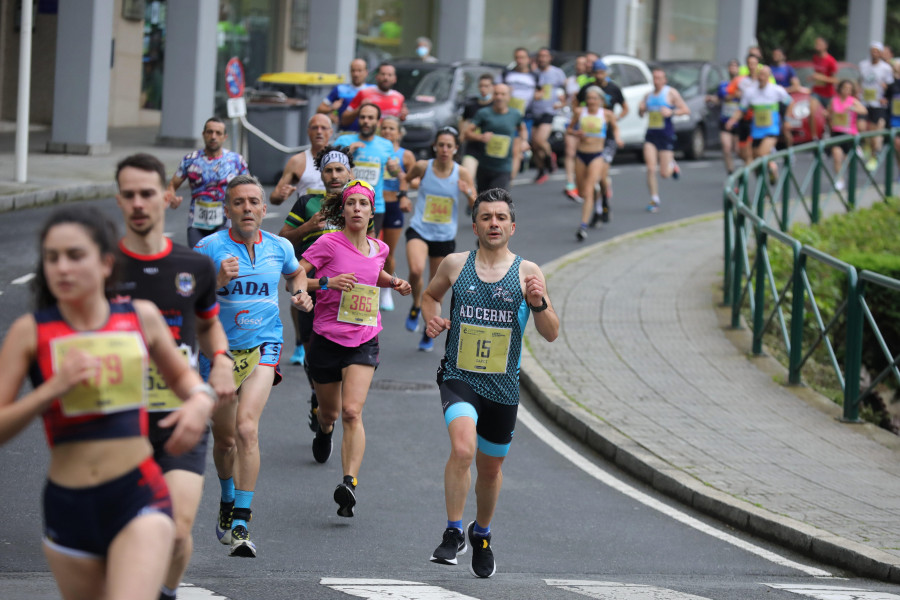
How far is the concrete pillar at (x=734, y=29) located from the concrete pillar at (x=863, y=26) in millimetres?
5352

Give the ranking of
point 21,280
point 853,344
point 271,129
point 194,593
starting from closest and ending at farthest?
point 194,593, point 853,344, point 21,280, point 271,129

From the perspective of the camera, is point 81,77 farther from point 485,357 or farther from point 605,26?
point 605,26

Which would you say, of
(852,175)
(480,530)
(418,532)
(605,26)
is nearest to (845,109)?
(852,175)

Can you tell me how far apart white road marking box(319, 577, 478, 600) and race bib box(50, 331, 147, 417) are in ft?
7.40

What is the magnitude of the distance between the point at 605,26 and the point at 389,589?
101ft

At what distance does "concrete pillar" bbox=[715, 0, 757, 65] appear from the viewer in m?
39.8

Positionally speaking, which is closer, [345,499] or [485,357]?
[485,357]

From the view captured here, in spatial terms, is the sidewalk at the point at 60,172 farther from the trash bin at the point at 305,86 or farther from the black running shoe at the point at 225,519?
the black running shoe at the point at 225,519

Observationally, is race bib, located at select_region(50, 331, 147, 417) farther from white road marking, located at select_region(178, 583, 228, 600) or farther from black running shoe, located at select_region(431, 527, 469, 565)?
black running shoe, located at select_region(431, 527, 469, 565)

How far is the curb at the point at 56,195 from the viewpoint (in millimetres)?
17203

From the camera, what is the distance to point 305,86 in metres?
23.3

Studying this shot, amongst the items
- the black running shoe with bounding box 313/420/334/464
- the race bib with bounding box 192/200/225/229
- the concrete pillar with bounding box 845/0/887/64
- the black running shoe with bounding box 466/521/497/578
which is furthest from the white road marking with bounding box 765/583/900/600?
the concrete pillar with bounding box 845/0/887/64

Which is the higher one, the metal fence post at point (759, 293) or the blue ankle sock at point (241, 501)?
the metal fence post at point (759, 293)

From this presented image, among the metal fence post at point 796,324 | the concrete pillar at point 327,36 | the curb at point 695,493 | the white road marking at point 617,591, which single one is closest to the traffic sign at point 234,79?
the concrete pillar at point 327,36
